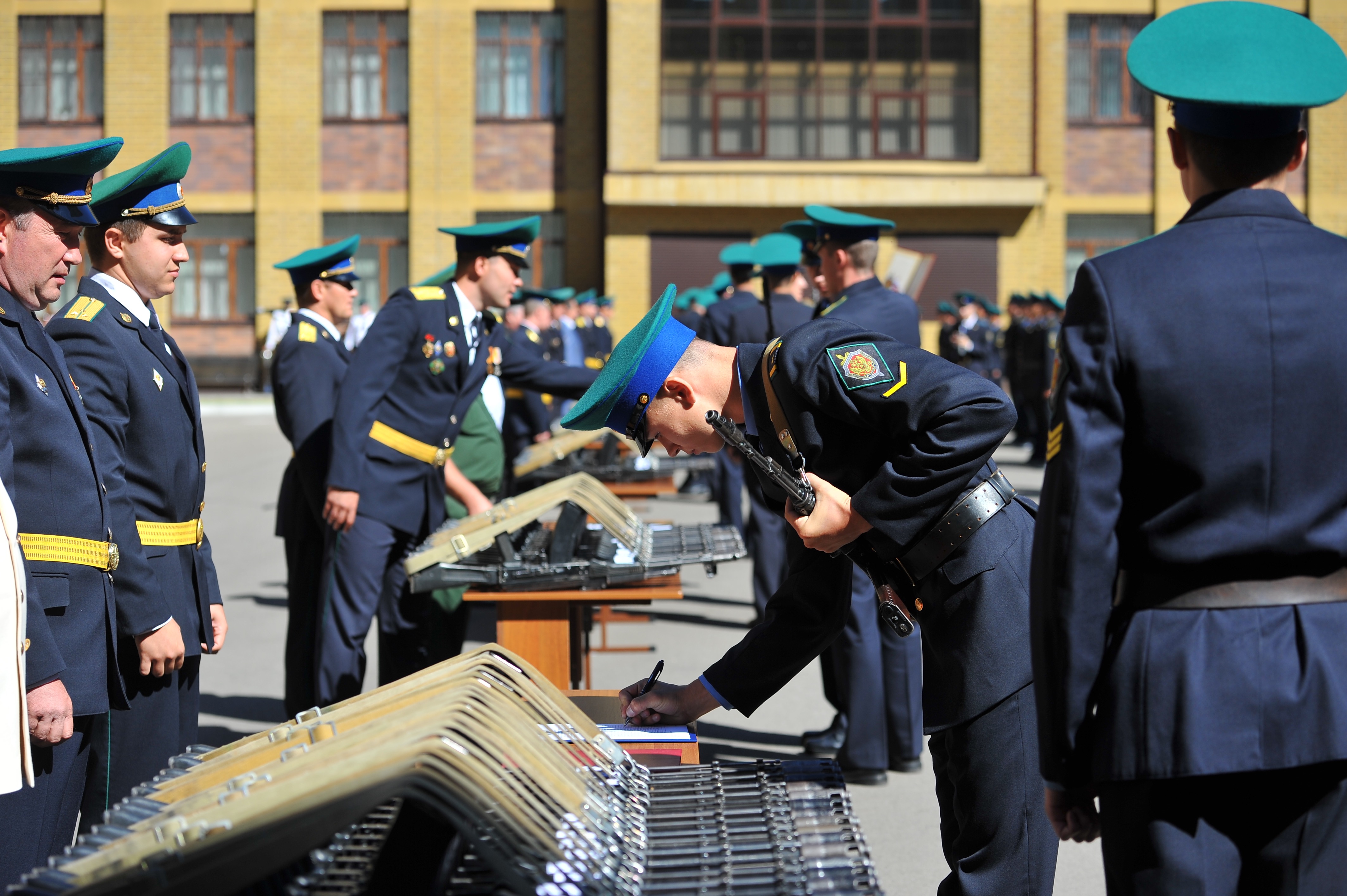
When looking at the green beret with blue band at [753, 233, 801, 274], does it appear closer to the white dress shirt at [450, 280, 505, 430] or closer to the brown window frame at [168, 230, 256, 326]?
the white dress shirt at [450, 280, 505, 430]

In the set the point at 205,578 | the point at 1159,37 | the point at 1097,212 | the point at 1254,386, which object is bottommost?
the point at 205,578

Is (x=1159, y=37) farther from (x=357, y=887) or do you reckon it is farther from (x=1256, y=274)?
Answer: (x=357, y=887)

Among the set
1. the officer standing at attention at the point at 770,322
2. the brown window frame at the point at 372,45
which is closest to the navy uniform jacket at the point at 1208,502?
the officer standing at attention at the point at 770,322

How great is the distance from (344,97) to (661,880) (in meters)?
Result: 29.6

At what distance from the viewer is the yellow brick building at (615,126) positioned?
27.5 m

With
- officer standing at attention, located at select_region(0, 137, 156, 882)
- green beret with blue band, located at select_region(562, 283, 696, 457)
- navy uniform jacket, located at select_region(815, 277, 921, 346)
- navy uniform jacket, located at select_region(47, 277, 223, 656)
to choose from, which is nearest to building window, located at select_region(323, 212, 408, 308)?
navy uniform jacket, located at select_region(815, 277, 921, 346)

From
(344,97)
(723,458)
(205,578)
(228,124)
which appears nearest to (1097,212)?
(344,97)

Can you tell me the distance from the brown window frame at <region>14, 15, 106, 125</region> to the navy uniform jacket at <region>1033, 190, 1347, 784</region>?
105 feet

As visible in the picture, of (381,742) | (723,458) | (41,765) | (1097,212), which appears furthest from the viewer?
(1097,212)

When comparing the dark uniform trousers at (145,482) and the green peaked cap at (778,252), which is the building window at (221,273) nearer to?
the green peaked cap at (778,252)

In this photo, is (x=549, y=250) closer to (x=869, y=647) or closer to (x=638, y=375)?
(x=869, y=647)

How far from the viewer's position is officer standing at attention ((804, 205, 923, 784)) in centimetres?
539

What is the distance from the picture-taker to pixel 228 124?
29.7 metres

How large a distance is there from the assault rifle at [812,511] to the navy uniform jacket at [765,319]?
501 cm
